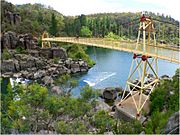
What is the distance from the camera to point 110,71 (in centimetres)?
1742

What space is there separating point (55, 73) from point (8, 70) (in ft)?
8.70

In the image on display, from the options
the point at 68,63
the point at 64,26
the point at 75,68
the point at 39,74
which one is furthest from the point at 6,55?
the point at 64,26

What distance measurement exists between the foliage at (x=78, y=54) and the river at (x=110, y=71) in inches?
20.9

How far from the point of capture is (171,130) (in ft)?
15.8

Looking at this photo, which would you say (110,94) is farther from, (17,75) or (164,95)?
(17,75)

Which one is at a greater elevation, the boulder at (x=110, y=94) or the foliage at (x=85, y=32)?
the foliage at (x=85, y=32)

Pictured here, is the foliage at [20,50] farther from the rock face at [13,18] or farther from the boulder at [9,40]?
the rock face at [13,18]

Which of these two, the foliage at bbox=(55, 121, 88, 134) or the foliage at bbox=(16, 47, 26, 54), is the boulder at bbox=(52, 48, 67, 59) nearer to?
the foliage at bbox=(16, 47, 26, 54)

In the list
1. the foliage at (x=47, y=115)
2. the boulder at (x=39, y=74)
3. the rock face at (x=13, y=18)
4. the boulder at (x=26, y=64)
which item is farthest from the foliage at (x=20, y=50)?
the foliage at (x=47, y=115)

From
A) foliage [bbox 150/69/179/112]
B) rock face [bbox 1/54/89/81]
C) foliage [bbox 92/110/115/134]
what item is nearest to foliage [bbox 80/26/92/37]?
rock face [bbox 1/54/89/81]

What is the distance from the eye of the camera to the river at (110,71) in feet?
48.7

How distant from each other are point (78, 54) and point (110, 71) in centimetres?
369

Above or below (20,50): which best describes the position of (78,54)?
below

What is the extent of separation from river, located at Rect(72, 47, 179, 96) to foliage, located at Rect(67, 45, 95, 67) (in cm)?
53
